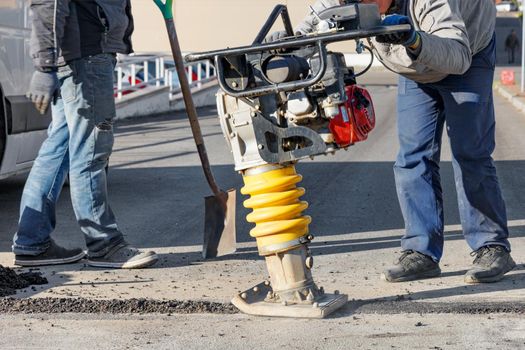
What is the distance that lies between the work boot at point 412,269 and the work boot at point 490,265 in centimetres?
21

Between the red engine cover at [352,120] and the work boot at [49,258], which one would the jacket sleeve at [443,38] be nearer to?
the red engine cover at [352,120]

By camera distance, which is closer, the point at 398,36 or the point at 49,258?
the point at 398,36

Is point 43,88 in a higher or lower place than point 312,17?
lower

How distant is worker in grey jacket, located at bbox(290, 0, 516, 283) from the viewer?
5285 mm

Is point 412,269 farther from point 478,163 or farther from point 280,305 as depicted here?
point 280,305

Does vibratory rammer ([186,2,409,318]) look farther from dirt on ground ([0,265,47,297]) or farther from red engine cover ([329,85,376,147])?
dirt on ground ([0,265,47,297])

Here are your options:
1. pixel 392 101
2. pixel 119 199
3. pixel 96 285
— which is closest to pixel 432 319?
pixel 96 285

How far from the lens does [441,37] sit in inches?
195

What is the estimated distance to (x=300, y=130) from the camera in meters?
4.73

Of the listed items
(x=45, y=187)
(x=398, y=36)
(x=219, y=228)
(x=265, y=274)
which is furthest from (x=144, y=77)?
(x=398, y=36)

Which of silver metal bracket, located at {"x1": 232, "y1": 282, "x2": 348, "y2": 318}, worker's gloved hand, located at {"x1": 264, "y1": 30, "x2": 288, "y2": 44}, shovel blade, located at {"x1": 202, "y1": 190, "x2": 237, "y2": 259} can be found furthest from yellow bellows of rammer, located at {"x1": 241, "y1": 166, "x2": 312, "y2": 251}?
shovel blade, located at {"x1": 202, "y1": 190, "x2": 237, "y2": 259}

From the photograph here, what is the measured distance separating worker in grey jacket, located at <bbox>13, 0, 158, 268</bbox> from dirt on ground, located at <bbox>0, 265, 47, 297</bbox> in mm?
A: 442

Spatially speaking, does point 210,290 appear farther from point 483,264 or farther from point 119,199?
point 119,199

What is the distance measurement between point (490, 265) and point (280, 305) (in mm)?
1313
